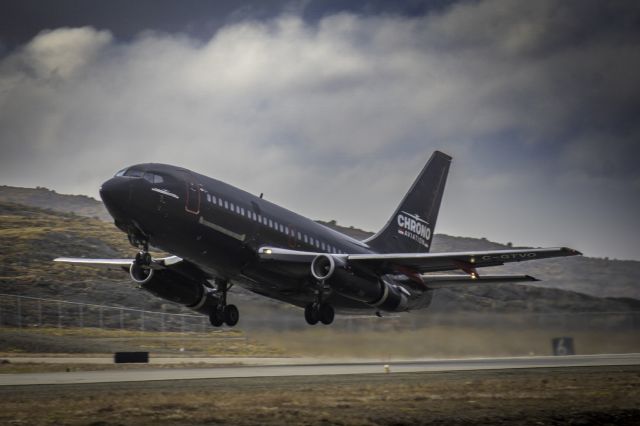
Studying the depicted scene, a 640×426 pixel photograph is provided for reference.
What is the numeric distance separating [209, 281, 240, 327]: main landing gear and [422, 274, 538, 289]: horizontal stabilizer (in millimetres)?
10611

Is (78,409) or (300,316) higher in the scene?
(300,316)

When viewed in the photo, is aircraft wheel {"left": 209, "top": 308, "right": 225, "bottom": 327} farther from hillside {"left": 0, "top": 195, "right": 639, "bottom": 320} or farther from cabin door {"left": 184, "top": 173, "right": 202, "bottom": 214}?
hillside {"left": 0, "top": 195, "right": 639, "bottom": 320}

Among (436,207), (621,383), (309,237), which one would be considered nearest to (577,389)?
(621,383)

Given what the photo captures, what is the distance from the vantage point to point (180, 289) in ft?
145

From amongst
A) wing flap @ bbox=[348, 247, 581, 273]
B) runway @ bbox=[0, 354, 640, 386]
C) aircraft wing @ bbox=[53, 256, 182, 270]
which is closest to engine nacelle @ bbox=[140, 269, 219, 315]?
aircraft wing @ bbox=[53, 256, 182, 270]

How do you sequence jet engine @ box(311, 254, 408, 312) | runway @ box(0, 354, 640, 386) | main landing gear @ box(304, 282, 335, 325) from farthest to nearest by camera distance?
1. main landing gear @ box(304, 282, 335, 325)
2. jet engine @ box(311, 254, 408, 312)
3. runway @ box(0, 354, 640, 386)

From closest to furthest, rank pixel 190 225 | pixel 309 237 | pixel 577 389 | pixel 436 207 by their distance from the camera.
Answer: pixel 577 389 → pixel 190 225 → pixel 309 237 → pixel 436 207

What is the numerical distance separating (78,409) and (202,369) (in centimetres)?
1671

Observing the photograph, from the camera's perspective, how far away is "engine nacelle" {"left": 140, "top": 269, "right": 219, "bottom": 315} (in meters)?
43.2

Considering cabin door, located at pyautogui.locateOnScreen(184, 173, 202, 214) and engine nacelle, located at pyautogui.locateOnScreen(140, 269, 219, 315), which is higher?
cabin door, located at pyautogui.locateOnScreen(184, 173, 202, 214)

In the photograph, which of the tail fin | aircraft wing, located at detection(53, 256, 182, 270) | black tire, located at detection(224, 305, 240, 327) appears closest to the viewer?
aircraft wing, located at detection(53, 256, 182, 270)

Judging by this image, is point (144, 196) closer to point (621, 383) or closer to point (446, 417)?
point (446, 417)

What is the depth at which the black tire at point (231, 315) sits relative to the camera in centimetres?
4545

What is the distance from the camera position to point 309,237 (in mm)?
43562
